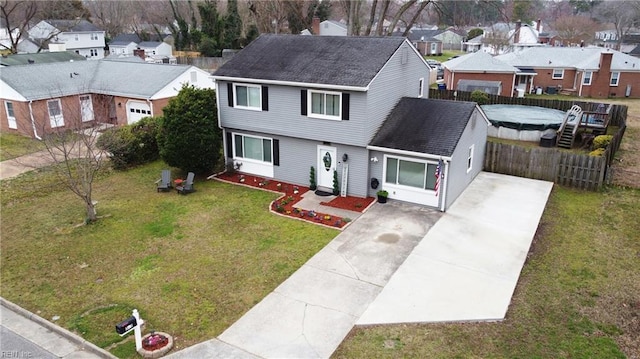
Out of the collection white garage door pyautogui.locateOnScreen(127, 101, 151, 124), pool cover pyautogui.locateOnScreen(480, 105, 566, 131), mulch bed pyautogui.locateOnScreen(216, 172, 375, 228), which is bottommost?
mulch bed pyautogui.locateOnScreen(216, 172, 375, 228)

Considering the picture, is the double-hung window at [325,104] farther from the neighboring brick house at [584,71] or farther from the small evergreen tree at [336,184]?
the neighboring brick house at [584,71]

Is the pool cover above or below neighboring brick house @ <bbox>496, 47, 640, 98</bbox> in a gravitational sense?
below

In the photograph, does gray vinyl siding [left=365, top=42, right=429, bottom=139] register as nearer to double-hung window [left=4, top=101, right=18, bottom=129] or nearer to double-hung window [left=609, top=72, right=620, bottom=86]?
double-hung window [left=4, top=101, right=18, bottom=129]

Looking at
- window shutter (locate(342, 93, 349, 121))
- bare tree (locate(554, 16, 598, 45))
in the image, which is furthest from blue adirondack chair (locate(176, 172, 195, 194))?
bare tree (locate(554, 16, 598, 45))

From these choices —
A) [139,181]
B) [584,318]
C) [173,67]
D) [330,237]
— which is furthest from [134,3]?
[584,318]

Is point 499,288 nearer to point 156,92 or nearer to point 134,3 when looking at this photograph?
point 156,92

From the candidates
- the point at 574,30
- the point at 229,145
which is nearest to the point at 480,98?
the point at 229,145
